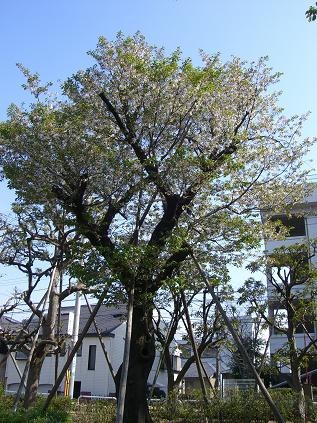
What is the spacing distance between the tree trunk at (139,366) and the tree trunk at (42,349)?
257 inches

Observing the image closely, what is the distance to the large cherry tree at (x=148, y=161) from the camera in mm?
11453

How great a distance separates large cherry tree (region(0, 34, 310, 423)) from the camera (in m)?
11.5

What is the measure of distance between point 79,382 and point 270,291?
22.9m

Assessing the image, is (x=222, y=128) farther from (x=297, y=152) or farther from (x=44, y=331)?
(x=44, y=331)

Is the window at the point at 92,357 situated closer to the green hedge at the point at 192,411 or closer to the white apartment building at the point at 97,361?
the white apartment building at the point at 97,361

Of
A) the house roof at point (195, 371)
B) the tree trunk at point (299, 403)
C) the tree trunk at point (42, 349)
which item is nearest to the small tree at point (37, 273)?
the tree trunk at point (42, 349)

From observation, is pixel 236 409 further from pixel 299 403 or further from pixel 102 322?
pixel 102 322

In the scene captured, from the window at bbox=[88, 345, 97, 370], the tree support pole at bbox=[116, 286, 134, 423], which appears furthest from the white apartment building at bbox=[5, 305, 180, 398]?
the tree support pole at bbox=[116, 286, 134, 423]

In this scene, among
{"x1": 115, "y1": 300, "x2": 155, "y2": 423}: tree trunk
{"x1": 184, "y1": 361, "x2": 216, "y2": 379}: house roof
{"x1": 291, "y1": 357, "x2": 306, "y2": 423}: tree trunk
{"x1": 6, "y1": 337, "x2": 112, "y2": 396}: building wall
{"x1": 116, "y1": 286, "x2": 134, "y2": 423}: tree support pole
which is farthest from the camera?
{"x1": 184, "y1": 361, "x2": 216, "y2": 379}: house roof

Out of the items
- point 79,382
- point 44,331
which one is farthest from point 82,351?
point 44,331

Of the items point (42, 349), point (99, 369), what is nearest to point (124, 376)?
point (42, 349)

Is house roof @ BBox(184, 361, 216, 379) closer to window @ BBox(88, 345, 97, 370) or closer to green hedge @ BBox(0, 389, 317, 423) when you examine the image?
window @ BBox(88, 345, 97, 370)

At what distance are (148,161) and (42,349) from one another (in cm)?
988

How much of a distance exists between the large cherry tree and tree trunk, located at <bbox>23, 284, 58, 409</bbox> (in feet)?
21.4
